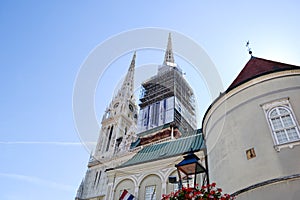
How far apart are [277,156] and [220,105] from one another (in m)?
4.34

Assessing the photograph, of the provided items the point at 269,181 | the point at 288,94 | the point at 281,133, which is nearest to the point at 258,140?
the point at 281,133

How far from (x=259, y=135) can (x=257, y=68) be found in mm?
4560

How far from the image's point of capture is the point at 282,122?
416 inches

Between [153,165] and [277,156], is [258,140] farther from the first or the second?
[153,165]

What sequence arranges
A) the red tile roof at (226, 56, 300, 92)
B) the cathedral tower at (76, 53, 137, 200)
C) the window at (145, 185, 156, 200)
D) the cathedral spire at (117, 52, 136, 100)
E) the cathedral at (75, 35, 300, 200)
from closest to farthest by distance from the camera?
1. the cathedral at (75, 35, 300, 200)
2. the red tile roof at (226, 56, 300, 92)
3. the window at (145, 185, 156, 200)
4. the cathedral tower at (76, 53, 137, 200)
5. the cathedral spire at (117, 52, 136, 100)

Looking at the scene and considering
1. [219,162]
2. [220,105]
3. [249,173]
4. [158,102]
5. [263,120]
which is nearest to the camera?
[249,173]

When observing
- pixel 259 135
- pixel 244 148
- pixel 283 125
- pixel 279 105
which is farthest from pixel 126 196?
pixel 279 105

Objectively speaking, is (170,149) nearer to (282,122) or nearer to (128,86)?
(282,122)

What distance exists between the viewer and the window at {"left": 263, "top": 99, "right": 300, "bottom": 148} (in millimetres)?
10047

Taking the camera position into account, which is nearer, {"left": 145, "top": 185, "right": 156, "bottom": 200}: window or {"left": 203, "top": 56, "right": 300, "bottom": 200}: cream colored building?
{"left": 203, "top": 56, "right": 300, "bottom": 200}: cream colored building

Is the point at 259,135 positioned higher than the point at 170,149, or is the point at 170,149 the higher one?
the point at 170,149

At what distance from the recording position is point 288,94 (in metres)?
11.1

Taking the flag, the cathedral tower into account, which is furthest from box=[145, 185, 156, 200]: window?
the cathedral tower

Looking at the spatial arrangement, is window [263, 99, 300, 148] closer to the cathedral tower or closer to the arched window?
the arched window
